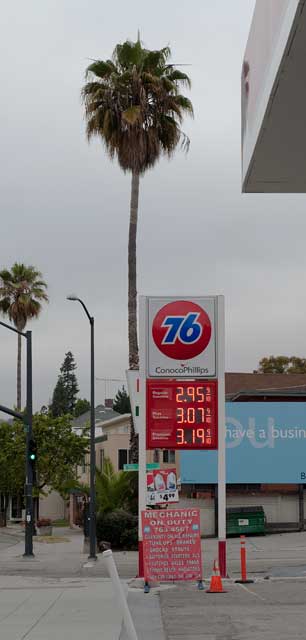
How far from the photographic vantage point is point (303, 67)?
697 centimetres

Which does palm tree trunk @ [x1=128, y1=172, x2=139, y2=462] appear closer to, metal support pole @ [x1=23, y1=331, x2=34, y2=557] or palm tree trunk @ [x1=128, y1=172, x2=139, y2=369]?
palm tree trunk @ [x1=128, y1=172, x2=139, y2=369]

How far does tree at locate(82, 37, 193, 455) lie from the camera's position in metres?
36.4

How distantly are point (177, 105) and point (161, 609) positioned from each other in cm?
2367

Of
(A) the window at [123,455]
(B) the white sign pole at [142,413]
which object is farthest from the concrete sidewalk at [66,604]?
(A) the window at [123,455]

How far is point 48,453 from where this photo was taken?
56594 millimetres

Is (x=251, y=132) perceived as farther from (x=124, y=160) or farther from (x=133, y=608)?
(x=124, y=160)

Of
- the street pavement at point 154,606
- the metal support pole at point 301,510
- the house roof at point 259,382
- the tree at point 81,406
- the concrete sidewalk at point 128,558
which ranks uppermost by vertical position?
the tree at point 81,406

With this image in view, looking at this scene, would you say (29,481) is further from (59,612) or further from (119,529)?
(59,612)

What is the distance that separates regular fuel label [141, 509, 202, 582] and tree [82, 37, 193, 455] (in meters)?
15.7

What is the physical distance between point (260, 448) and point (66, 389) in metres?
115

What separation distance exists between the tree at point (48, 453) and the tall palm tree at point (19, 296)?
2.66m

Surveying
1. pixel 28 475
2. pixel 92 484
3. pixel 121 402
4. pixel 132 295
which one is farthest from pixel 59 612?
pixel 121 402

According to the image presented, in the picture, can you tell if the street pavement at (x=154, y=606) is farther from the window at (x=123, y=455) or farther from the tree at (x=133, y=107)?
the window at (x=123, y=455)

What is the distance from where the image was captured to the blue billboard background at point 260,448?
45031 mm
